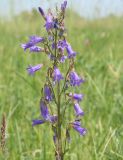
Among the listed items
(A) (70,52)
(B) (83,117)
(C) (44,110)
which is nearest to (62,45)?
(A) (70,52)

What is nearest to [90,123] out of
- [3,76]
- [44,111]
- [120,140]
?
[120,140]

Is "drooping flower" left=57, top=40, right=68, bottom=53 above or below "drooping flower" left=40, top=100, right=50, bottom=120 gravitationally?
above

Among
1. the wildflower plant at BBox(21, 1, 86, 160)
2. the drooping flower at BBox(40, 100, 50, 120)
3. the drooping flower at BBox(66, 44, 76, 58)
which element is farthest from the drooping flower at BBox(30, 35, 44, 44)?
the drooping flower at BBox(40, 100, 50, 120)

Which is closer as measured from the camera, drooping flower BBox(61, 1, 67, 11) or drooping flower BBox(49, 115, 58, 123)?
drooping flower BBox(61, 1, 67, 11)

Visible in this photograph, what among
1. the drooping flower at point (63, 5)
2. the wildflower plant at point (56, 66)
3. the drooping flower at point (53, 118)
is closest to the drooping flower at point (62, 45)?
the wildflower plant at point (56, 66)

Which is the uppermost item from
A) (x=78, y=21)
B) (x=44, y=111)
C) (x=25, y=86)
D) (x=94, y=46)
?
(x=78, y=21)

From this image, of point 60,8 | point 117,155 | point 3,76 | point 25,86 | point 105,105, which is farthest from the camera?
point 3,76

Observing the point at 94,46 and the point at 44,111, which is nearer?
the point at 44,111

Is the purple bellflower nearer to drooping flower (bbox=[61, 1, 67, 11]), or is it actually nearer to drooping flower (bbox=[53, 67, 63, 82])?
drooping flower (bbox=[53, 67, 63, 82])

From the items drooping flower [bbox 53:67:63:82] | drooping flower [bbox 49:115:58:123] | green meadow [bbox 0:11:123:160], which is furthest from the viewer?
green meadow [bbox 0:11:123:160]

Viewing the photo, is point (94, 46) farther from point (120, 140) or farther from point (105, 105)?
point (120, 140)

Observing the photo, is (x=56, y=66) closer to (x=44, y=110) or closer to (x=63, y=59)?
(x=63, y=59)
